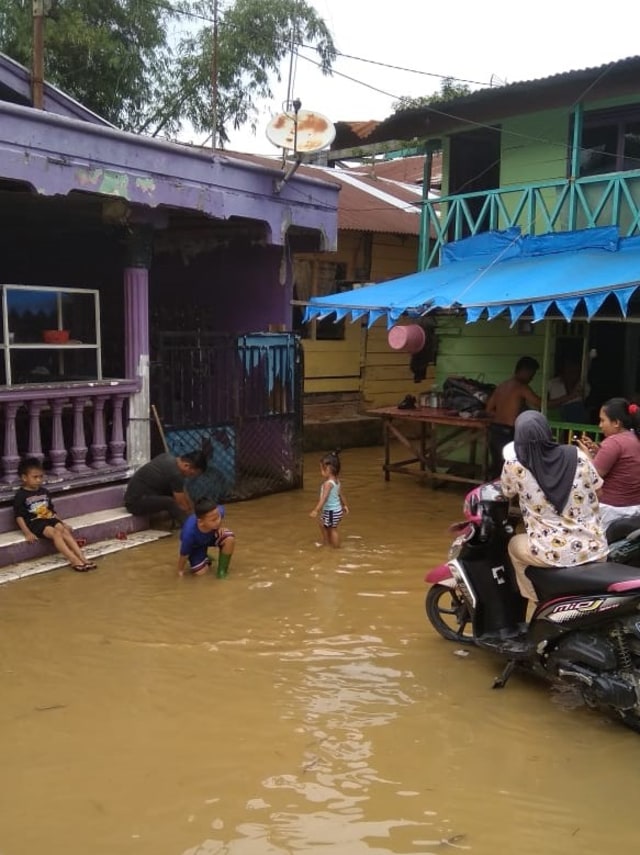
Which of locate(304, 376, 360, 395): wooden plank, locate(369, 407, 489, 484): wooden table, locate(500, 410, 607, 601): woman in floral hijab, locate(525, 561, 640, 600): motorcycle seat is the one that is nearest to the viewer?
locate(525, 561, 640, 600): motorcycle seat

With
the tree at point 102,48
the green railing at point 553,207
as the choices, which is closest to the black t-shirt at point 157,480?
the green railing at point 553,207

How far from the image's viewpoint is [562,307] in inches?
289

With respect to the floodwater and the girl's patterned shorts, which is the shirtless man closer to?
the girl's patterned shorts

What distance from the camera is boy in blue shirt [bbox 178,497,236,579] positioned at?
6.14 meters

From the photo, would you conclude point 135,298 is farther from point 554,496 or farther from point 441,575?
point 554,496

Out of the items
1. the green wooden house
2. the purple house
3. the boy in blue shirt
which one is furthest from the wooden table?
the boy in blue shirt

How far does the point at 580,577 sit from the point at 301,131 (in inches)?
247

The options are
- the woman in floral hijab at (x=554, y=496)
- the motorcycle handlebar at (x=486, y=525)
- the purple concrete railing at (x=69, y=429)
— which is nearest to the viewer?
the woman in floral hijab at (x=554, y=496)

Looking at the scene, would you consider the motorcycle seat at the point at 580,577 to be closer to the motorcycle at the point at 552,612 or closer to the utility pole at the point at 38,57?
the motorcycle at the point at 552,612

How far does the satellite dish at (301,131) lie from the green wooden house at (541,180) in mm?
2454

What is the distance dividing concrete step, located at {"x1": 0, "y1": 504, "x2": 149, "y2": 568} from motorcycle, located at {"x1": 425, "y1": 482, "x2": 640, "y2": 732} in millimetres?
3332

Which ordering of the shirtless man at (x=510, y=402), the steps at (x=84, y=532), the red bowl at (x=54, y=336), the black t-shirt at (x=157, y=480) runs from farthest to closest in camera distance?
the shirtless man at (x=510, y=402), the red bowl at (x=54, y=336), the black t-shirt at (x=157, y=480), the steps at (x=84, y=532)

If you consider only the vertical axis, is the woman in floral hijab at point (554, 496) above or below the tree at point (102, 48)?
below

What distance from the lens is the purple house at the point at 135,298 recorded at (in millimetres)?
6727
